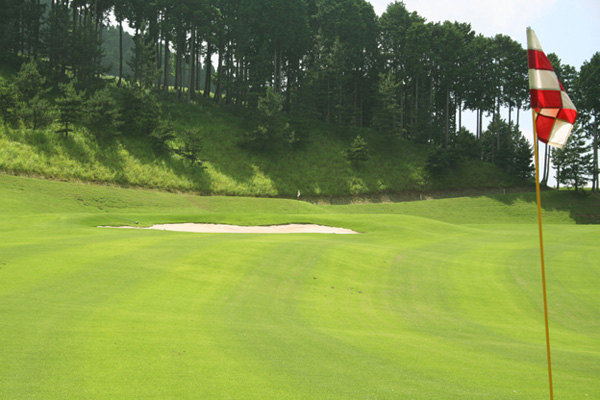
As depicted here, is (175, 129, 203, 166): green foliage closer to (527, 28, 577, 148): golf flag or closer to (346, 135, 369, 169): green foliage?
(346, 135, 369, 169): green foliage

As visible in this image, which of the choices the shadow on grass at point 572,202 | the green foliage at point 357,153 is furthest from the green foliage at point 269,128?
the shadow on grass at point 572,202

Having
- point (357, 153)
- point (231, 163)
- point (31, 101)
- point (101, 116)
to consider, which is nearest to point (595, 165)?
point (357, 153)

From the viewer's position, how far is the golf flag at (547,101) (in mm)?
8633

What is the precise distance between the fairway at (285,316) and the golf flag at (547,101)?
464 cm

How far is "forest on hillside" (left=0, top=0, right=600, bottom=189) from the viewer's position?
62875 mm

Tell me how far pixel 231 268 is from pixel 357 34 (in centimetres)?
7201

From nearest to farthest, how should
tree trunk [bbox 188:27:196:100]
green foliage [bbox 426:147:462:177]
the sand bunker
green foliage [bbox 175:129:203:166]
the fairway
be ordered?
the fairway
the sand bunker
green foliage [bbox 175:129:203:166]
tree trunk [bbox 188:27:196:100]
green foliage [bbox 426:147:462:177]

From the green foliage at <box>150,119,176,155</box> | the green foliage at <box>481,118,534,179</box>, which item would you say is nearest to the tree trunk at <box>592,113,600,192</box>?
the green foliage at <box>481,118,534,179</box>

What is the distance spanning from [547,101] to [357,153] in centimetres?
5776

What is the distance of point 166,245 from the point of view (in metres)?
20.2

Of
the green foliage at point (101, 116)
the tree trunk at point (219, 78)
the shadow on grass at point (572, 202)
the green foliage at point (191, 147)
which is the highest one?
the tree trunk at point (219, 78)

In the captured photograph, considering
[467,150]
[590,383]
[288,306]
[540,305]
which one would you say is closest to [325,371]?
[590,383]

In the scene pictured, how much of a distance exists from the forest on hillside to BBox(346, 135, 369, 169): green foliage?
846cm

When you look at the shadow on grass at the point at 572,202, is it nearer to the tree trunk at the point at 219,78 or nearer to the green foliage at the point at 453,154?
the green foliage at the point at 453,154
